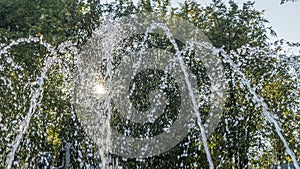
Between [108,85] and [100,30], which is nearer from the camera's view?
[108,85]

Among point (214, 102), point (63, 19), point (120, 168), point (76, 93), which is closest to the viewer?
point (120, 168)

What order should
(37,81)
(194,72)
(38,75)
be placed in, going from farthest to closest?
(38,75), (37,81), (194,72)

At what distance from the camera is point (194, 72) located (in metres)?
10.8

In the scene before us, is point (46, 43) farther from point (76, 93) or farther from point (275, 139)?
point (275, 139)

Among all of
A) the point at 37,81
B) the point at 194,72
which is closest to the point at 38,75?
the point at 37,81

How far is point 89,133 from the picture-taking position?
10555mm

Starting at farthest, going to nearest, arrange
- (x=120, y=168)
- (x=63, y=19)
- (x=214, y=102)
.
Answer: (x=63, y=19) → (x=214, y=102) → (x=120, y=168)

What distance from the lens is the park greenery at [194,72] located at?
10445 millimetres

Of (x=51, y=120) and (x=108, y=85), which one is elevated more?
(x=108, y=85)

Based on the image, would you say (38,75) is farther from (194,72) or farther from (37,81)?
(194,72)

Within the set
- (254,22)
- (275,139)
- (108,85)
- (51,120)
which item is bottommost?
(51,120)

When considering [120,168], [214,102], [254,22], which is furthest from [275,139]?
[120,168]

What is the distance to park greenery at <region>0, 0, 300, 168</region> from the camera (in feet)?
34.3

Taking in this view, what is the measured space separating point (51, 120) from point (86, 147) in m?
1.73
